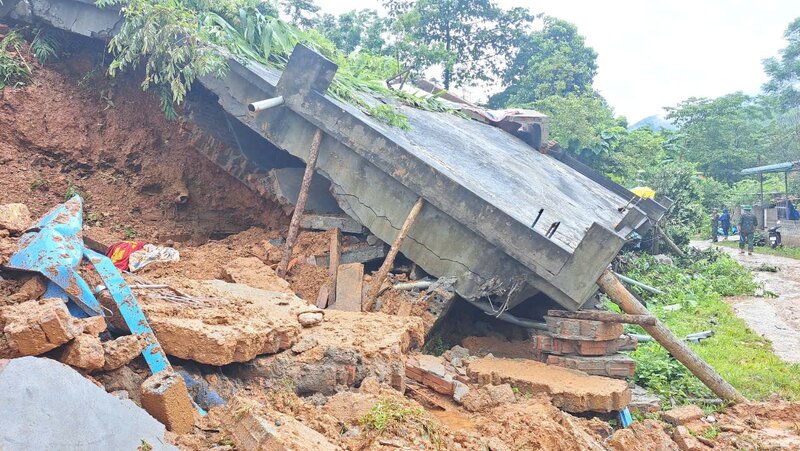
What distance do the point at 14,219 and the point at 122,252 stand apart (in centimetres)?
193

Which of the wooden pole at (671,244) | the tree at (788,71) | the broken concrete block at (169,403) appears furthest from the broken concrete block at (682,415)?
the tree at (788,71)

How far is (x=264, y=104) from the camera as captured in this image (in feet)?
19.6

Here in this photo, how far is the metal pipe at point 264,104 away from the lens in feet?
19.3

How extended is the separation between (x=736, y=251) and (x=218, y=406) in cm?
1924

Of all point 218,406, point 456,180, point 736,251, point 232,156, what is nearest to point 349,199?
point 456,180

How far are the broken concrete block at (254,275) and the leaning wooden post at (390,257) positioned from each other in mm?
828

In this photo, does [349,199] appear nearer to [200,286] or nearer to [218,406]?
[200,286]

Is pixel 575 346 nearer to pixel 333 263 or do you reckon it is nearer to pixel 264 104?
pixel 333 263

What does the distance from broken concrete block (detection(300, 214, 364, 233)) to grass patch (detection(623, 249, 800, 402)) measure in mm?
3644

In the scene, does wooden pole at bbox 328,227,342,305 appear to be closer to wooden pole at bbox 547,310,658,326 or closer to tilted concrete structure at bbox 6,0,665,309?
tilted concrete structure at bbox 6,0,665,309

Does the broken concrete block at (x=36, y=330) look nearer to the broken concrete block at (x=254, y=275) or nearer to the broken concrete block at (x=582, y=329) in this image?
the broken concrete block at (x=254, y=275)

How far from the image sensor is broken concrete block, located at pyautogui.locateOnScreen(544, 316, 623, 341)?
215 inches

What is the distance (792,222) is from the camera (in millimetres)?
18359

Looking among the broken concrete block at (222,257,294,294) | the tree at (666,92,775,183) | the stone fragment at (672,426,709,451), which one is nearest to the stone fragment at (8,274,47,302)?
the broken concrete block at (222,257,294,294)
